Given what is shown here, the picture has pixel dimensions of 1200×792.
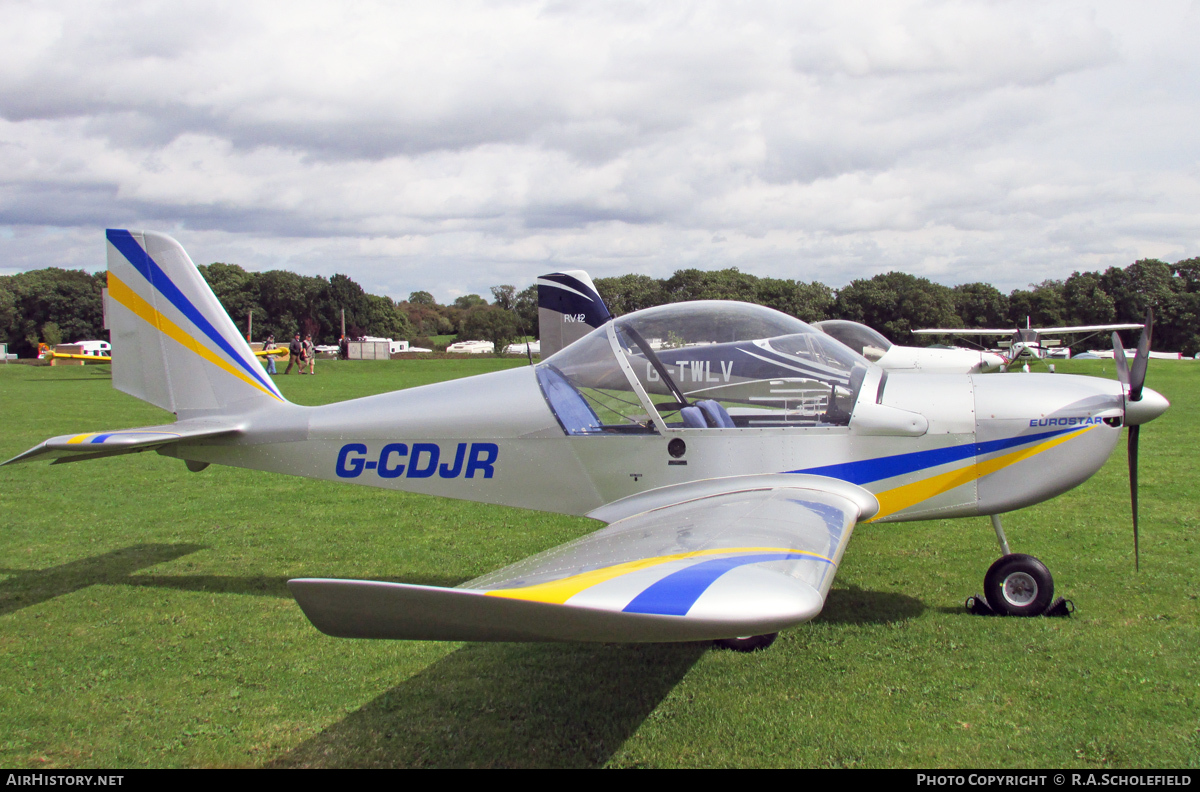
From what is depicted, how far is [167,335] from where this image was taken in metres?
5.50

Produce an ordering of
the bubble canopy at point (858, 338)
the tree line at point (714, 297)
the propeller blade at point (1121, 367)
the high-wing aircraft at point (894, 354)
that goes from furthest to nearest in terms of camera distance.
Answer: the tree line at point (714, 297)
the bubble canopy at point (858, 338)
the high-wing aircraft at point (894, 354)
the propeller blade at point (1121, 367)

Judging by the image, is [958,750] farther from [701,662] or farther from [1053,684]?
[701,662]

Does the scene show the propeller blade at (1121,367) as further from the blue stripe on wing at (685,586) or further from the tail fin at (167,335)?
the tail fin at (167,335)

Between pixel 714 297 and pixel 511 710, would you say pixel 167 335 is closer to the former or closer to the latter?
pixel 511 710

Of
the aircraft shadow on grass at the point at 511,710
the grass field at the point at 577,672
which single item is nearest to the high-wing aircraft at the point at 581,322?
the grass field at the point at 577,672

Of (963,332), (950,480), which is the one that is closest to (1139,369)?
(950,480)

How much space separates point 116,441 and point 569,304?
40.8 ft

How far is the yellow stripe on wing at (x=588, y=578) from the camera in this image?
224 cm

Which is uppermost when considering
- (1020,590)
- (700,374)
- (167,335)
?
(167,335)

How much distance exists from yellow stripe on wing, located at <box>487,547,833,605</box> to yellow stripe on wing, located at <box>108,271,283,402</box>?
3.67 m

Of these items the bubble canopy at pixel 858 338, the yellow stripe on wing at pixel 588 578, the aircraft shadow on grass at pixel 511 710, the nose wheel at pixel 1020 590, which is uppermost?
the bubble canopy at pixel 858 338

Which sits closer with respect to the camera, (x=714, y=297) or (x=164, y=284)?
(x=164, y=284)

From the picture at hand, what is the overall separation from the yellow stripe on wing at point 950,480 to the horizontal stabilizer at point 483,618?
242 cm

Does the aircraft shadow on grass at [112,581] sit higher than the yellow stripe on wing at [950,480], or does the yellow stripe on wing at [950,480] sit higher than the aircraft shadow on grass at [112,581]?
the yellow stripe on wing at [950,480]
